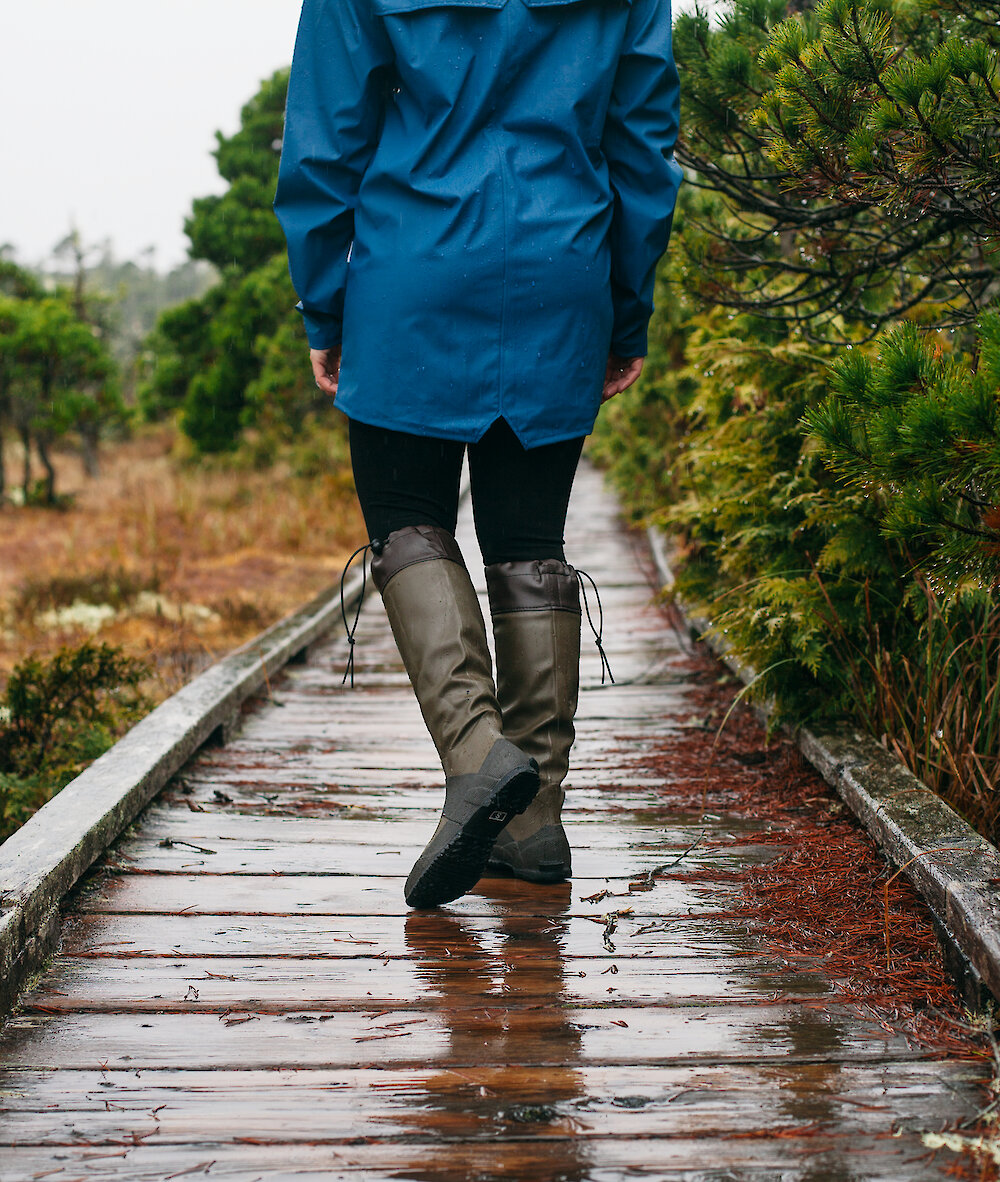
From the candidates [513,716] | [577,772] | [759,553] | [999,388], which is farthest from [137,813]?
[999,388]

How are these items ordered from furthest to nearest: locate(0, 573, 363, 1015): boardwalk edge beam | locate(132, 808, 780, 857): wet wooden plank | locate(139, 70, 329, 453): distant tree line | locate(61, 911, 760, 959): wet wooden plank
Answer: locate(139, 70, 329, 453): distant tree line, locate(132, 808, 780, 857): wet wooden plank, locate(61, 911, 760, 959): wet wooden plank, locate(0, 573, 363, 1015): boardwalk edge beam

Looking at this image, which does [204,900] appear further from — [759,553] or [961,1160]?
[759,553]

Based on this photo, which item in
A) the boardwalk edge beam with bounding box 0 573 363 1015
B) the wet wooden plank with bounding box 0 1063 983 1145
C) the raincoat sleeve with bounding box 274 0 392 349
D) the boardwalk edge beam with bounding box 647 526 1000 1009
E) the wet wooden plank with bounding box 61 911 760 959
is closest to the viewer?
the wet wooden plank with bounding box 0 1063 983 1145

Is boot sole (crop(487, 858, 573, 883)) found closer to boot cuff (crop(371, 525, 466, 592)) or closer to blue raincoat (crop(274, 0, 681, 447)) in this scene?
boot cuff (crop(371, 525, 466, 592))

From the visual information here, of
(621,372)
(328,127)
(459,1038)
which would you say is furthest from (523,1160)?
(328,127)

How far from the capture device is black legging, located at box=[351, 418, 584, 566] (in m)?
2.39

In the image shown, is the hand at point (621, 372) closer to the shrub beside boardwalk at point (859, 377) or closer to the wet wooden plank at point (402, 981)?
the shrub beside boardwalk at point (859, 377)

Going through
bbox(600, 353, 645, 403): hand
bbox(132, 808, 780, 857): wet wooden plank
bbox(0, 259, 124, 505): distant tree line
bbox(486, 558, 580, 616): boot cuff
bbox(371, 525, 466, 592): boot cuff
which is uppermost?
bbox(0, 259, 124, 505): distant tree line

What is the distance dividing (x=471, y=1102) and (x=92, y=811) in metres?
1.34

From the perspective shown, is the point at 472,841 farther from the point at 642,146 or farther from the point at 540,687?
the point at 642,146

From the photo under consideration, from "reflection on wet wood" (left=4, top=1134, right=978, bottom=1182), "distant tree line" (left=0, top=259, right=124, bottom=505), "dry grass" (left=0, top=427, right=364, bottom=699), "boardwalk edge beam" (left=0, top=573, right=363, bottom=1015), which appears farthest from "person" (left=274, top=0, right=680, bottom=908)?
"distant tree line" (left=0, top=259, right=124, bottom=505)

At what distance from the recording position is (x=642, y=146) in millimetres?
2418

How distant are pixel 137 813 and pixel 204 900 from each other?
1.94 feet

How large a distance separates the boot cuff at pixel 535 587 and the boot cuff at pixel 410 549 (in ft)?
0.39
